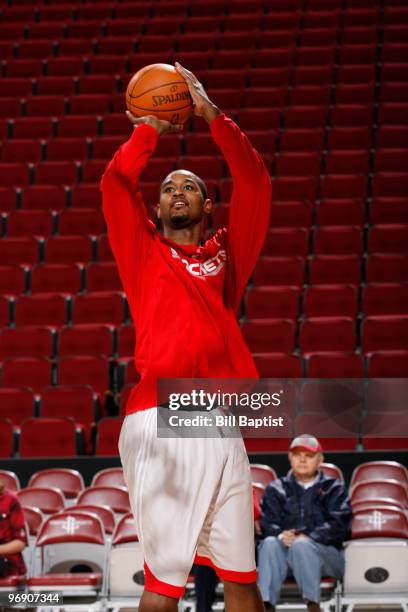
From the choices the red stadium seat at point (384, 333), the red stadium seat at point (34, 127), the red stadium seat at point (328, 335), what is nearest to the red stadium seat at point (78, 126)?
the red stadium seat at point (34, 127)

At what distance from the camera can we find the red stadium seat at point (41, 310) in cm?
831

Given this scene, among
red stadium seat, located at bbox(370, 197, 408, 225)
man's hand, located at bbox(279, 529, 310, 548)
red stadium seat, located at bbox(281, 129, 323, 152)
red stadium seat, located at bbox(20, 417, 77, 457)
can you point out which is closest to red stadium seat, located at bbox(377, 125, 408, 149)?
red stadium seat, located at bbox(281, 129, 323, 152)

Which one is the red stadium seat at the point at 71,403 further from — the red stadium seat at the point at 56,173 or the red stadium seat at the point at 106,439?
the red stadium seat at the point at 56,173

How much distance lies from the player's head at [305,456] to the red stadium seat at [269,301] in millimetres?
2804

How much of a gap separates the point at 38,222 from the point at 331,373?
3530 millimetres

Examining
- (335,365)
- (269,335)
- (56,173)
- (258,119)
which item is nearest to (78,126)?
(56,173)

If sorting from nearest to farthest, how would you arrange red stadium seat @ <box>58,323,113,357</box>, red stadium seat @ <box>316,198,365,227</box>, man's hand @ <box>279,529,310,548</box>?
man's hand @ <box>279,529,310,548</box> → red stadium seat @ <box>58,323,113,357</box> → red stadium seat @ <box>316,198,365,227</box>

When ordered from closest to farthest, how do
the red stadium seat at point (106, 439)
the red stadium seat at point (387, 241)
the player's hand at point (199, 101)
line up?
the player's hand at point (199, 101)
the red stadium seat at point (106, 439)
the red stadium seat at point (387, 241)

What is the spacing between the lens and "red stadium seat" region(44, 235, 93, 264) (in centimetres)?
901

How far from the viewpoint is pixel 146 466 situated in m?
2.70

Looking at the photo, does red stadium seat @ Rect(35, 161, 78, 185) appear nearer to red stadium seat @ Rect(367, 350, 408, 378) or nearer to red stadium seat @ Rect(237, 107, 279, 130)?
red stadium seat @ Rect(237, 107, 279, 130)

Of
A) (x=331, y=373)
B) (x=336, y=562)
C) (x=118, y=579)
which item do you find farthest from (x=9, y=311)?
(x=336, y=562)

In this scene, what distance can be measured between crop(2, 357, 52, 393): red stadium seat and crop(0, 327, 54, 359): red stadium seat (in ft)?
0.89

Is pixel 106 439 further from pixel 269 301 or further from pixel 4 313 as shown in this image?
pixel 269 301
